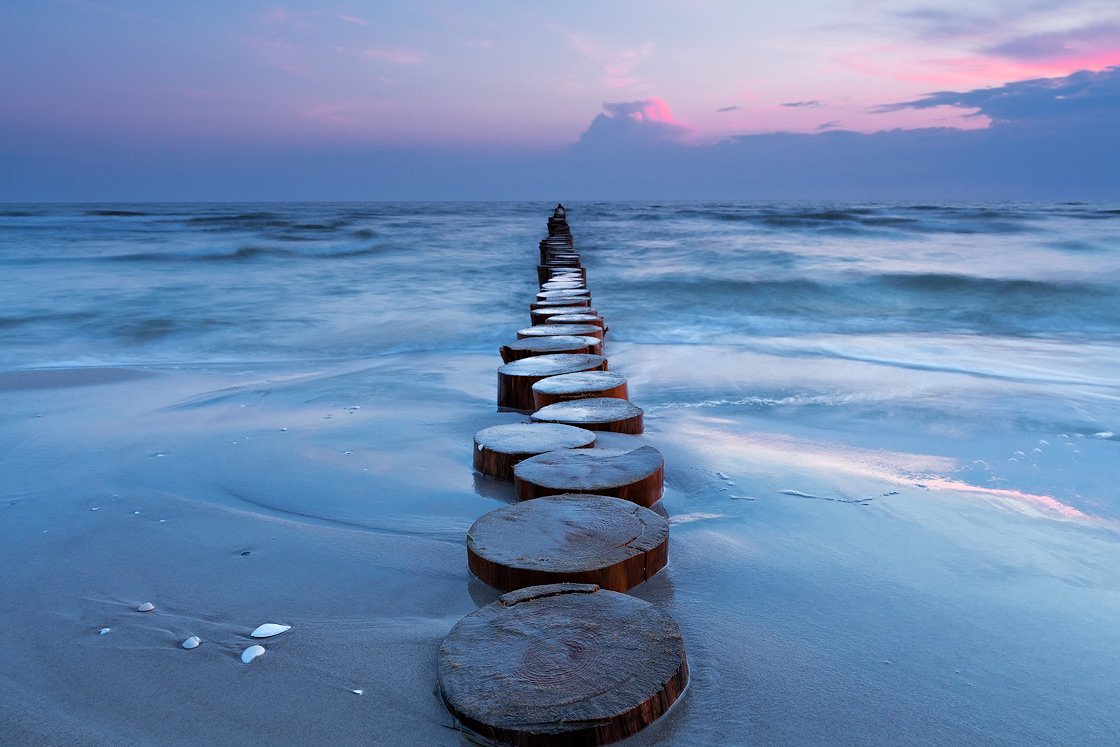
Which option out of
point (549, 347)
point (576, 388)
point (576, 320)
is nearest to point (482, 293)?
point (576, 320)

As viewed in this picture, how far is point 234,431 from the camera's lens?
3596 mm

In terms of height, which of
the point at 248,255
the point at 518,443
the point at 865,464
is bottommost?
the point at 248,255

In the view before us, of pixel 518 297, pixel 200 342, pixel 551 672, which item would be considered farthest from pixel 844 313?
pixel 551 672

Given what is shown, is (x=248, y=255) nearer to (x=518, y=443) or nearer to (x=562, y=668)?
(x=518, y=443)

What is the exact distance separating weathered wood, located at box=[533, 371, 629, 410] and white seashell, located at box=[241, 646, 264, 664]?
1.63m

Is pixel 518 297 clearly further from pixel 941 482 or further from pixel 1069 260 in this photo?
pixel 1069 260

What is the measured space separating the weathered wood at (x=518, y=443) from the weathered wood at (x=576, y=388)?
1.44ft

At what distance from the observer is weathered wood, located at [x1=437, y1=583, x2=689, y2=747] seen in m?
1.15

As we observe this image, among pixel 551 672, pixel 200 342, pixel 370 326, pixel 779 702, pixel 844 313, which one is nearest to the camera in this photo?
pixel 551 672

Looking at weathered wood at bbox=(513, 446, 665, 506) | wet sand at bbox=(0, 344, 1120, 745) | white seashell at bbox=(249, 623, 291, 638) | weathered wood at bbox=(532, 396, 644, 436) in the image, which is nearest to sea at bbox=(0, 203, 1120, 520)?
wet sand at bbox=(0, 344, 1120, 745)

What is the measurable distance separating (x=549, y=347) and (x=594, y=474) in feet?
6.57

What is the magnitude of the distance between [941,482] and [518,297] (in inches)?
326

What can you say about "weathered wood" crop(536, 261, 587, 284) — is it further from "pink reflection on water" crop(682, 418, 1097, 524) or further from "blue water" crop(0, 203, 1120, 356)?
"pink reflection on water" crop(682, 418, 1097, 524)

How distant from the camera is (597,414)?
9.07ft
